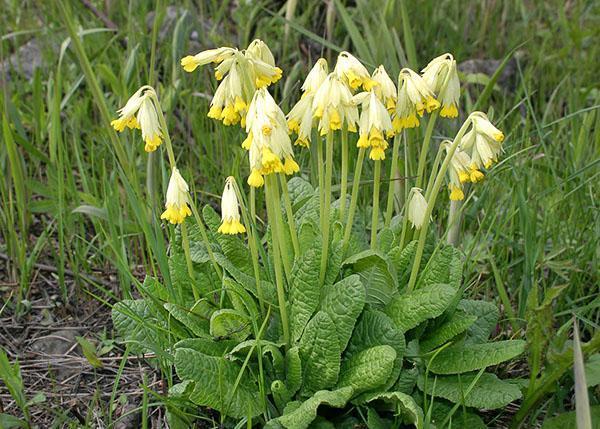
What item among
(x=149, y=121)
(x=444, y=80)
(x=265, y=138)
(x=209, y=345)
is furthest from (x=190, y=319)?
(x=444, y=80)

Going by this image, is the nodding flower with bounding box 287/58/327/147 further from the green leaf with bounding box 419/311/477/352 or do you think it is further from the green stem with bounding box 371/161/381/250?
the green leaf with bounding box 419/311/477/352

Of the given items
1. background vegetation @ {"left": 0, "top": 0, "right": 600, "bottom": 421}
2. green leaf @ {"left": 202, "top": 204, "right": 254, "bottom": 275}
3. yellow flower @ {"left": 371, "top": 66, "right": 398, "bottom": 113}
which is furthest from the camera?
background vegetation @ {"left": 0, "top": 0, "right": 600, "bottom": 421}

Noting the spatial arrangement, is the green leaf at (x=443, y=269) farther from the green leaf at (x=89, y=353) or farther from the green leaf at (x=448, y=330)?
the green leaf at (x=89, y=353)

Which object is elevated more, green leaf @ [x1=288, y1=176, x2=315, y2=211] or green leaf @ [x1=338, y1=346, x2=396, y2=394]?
green leaf @ [x1=288, y1=176, x2=315, y2=211]

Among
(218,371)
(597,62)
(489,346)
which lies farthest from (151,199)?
(597,62)

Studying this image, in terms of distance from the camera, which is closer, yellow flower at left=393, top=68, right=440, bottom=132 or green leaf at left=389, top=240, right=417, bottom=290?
yellow flower at left=393, top=68, right=440, bottom=132

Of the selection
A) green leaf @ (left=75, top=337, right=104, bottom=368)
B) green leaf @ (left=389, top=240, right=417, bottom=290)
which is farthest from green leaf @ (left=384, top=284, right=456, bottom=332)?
green leaf @ (left=75, top=337, right=104, bottom=368)
